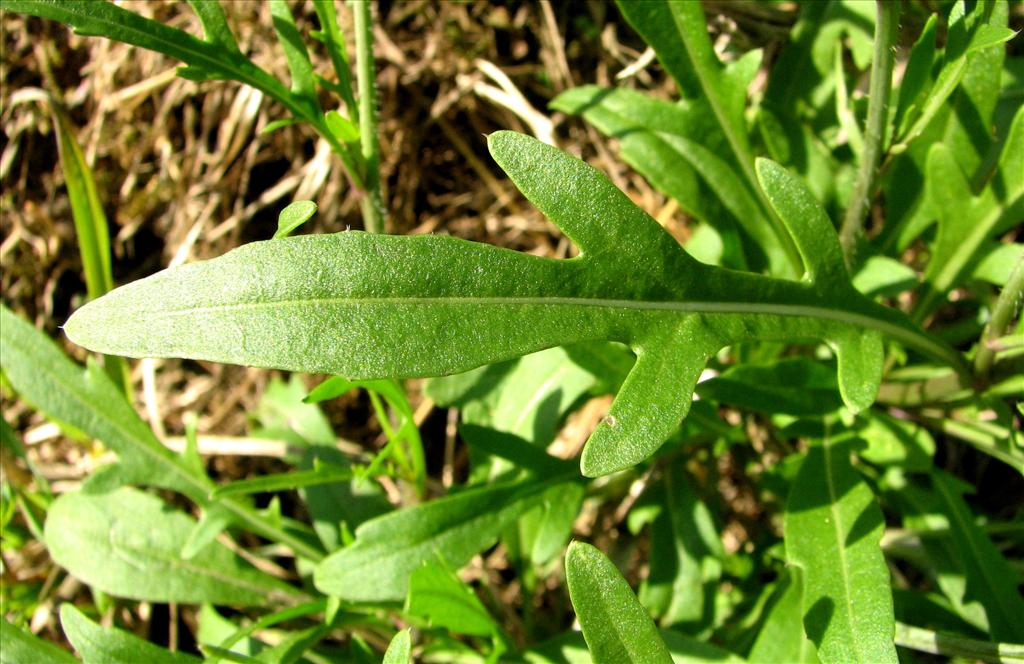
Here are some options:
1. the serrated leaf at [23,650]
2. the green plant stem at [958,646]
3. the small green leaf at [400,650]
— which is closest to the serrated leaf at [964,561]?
the green plant stem at [958,646]

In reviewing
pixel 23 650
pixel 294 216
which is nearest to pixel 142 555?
pixel 23 650

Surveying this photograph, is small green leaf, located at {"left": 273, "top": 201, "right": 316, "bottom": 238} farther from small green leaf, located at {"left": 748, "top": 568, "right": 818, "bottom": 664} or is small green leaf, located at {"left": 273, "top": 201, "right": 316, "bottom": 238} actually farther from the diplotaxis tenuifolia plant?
small green leaf, located at {"left": 748, "top": 568, "right": 818, "bottom": 664}

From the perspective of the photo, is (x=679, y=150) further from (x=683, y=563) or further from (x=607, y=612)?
(x=607, y=612)

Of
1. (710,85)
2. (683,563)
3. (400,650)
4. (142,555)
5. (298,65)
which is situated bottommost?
(683,563)

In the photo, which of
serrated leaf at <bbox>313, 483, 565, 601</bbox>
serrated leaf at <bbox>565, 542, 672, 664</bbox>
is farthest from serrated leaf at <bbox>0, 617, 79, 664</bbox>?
serrated leaf at <bbox>565, 542, 672, 664</bbox>

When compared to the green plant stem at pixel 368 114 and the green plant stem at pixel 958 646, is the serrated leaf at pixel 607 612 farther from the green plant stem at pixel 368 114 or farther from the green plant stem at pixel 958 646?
the green plant stem at pixel 368 114

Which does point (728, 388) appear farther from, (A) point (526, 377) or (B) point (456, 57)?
(B) point (456, 57)
